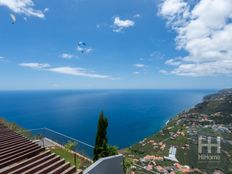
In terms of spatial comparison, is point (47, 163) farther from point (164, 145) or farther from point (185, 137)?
point (185, 137)

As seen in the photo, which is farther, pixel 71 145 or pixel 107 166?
pixel 71 145

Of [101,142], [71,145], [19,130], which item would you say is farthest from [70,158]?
[19,130]

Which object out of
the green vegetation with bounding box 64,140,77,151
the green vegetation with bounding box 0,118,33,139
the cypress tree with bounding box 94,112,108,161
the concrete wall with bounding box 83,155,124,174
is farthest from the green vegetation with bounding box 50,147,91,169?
the green vegetation with bounding box 0,118,33,139

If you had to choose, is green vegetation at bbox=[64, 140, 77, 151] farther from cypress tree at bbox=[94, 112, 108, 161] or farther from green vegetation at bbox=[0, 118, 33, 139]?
green vegetation at bbox=[0, 118, 33, 139]

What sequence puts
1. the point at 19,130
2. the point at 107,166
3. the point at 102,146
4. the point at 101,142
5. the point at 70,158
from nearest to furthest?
the point at 107,166 → the point at 102,146 → the point at 70,158 → the point at 101,142 → the point at 19,130

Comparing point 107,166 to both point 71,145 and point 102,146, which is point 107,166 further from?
point 71,145

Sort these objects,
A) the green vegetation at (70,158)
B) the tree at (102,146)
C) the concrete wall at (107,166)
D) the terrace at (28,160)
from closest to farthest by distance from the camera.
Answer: the terrace at (28,160), the concrete wall at (107,166), the green vegetation at (70,158), the tree at (102,146)

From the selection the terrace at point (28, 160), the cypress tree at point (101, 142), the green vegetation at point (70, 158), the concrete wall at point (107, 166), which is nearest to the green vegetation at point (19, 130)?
the green vegetation at point (70, 158)

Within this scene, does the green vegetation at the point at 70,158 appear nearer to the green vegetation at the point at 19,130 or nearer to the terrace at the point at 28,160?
the terrace at the point at 28,160

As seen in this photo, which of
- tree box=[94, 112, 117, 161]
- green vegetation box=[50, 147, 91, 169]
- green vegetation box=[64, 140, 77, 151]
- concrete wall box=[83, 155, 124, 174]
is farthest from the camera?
green vegetation box=[64, 140, 77, 151]
